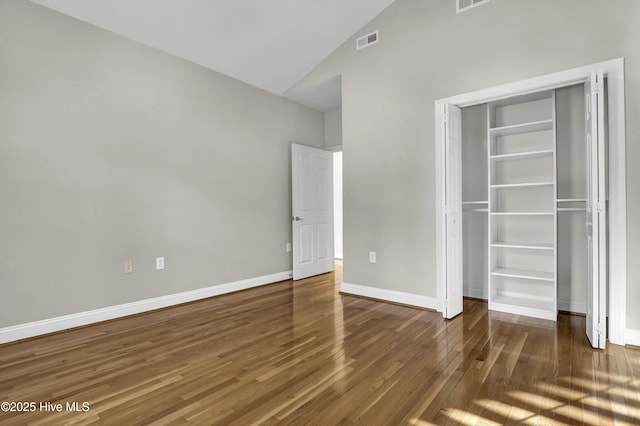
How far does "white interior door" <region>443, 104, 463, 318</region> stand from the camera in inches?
129

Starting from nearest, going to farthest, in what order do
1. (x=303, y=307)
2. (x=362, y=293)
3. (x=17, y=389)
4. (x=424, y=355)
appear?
(x=17, y=389) < (x=424, y=355) < (x=303, y=307) < (x=362, y=293)

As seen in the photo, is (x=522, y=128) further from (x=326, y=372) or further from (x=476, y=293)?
(x=326, y=372)

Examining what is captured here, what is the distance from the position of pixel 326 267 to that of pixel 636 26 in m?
4.55

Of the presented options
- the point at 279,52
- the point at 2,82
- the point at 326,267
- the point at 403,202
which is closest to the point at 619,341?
the point at 403,202

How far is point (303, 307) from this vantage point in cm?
370

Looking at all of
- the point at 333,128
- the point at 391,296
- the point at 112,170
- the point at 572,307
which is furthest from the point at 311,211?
the point at 572,307

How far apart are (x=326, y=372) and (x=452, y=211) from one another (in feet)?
6.64

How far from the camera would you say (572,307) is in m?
3.35

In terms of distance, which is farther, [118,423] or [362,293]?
[362,293]

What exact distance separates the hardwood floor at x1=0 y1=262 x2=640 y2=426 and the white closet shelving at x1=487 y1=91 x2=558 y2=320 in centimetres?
43

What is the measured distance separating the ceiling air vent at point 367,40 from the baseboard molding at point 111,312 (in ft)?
11.0

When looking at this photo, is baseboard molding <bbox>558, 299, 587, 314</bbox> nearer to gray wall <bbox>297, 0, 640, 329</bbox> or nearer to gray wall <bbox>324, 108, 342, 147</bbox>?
gray wall <bbox>297, 0, 640, 329</bbox>

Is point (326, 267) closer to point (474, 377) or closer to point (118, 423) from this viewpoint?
point (474, 377)

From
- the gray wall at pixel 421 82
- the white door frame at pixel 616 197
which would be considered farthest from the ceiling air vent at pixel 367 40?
the white door frame at pixel 616 197
